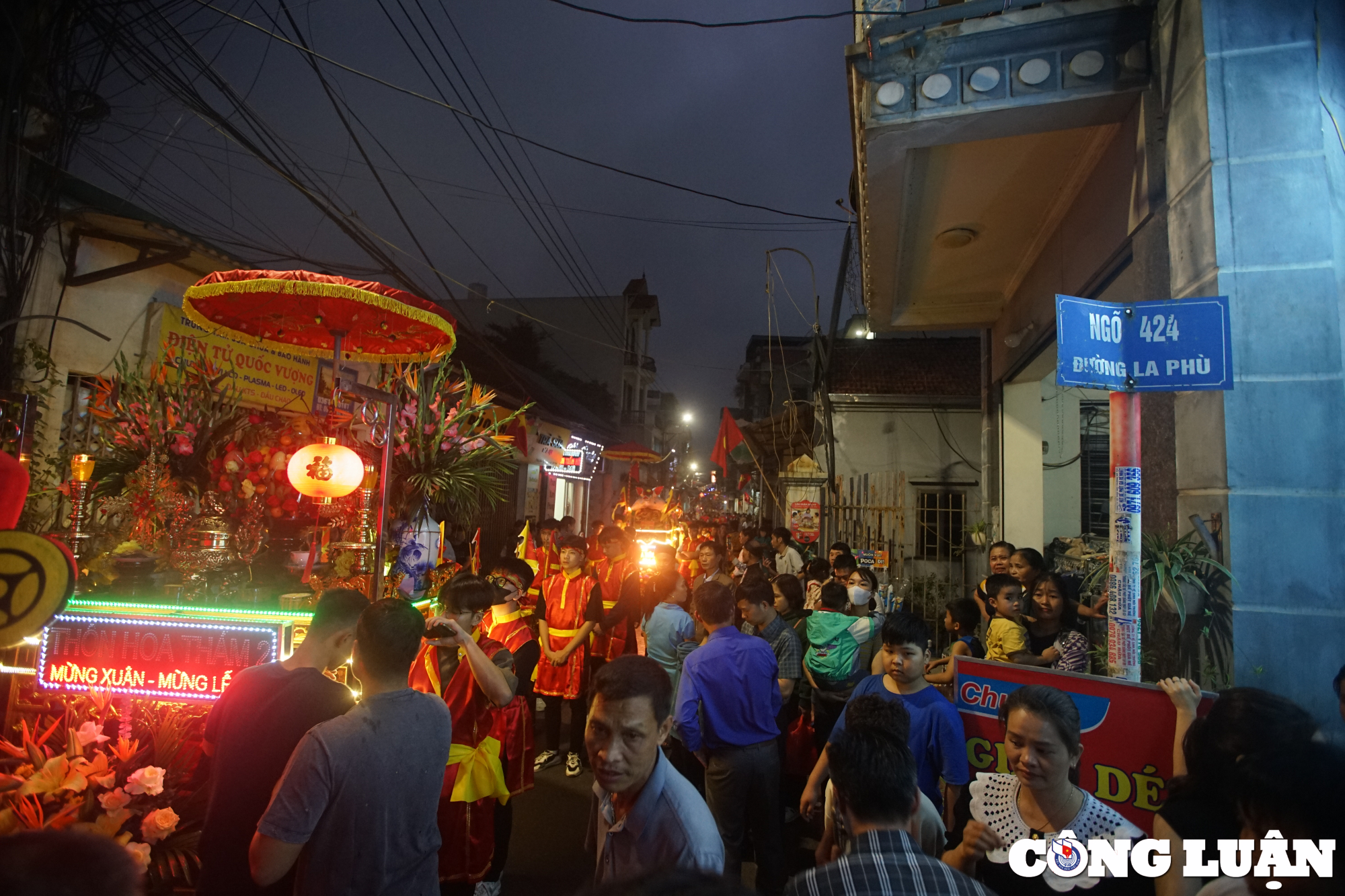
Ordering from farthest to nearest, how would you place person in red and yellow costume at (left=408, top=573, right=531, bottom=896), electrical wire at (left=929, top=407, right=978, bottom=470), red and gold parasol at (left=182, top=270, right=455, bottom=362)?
electrical wire at (left=929, top=407, right=978, bottom=470), red and gold parasol at (left=182, top=270, right=455, bottom=362), person in red and yellow costume at (left=408, top=573, right=531, bottom=896)

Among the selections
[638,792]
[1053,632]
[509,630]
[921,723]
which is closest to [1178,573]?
[1053,632]

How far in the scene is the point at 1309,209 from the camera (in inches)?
153

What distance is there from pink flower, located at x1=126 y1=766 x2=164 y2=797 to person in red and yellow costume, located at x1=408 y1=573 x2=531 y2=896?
124cm

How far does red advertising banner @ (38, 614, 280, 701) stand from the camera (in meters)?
3.29

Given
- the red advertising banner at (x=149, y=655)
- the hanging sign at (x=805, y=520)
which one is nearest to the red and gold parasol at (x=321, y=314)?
the red advertising banner at (x=149, y=655)

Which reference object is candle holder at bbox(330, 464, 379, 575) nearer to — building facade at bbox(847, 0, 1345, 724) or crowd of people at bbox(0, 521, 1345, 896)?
crowd of people at bbox(0, 521, 1345, 896)

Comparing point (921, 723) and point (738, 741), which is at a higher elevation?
point (921, 723)

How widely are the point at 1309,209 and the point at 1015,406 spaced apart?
6201 millimetres

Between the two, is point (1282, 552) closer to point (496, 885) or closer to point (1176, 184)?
point (1176, 184)

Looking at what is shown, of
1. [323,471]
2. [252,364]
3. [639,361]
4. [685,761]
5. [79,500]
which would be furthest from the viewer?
[639,361]

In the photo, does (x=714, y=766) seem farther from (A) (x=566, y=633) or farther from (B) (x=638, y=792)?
(A) (x=566, y=633)

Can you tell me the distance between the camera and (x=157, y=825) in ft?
11.0

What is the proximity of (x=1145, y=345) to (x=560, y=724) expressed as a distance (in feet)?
18.1

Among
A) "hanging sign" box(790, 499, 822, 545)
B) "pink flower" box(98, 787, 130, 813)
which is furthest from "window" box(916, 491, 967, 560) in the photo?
"pink flower" box(98, 787, 130, 813)
